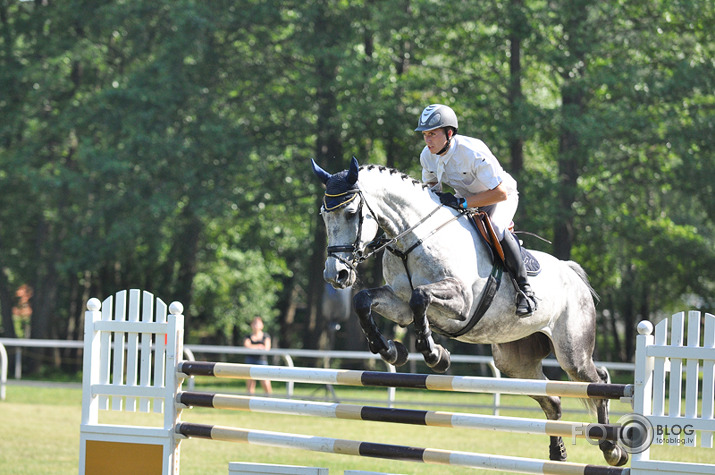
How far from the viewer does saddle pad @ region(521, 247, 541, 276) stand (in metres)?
5.52

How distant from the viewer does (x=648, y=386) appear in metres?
4.20

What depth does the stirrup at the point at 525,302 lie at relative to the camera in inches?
206

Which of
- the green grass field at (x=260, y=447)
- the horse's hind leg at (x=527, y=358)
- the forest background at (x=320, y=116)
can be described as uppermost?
the forest background at (x=320, y=116)

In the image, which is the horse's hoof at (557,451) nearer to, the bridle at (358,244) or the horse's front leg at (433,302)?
the horse's front leg at (433,302)

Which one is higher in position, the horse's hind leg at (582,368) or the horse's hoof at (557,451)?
the horse's hind leg at (582,368)

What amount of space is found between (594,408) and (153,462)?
9.35ft

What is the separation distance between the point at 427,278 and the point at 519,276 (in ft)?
2.10

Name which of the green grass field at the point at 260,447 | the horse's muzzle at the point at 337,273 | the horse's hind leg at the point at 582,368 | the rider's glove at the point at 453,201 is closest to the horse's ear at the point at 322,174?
the horse's muzzle at the point at 337,273

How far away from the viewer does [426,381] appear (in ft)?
15.1

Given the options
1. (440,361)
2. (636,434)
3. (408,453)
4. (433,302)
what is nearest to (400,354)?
(440,361)

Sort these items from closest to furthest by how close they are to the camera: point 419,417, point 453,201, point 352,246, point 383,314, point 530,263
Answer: point 419,417
point 352,246
point 383,314
point 453,201
point 530,263

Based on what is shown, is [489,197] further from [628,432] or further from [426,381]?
[628,432]

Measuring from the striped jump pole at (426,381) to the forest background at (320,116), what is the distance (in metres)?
14.1

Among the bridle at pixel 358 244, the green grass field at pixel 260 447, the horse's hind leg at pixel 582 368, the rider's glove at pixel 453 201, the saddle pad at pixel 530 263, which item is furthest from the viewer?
the green grass field at pixel 260 447
